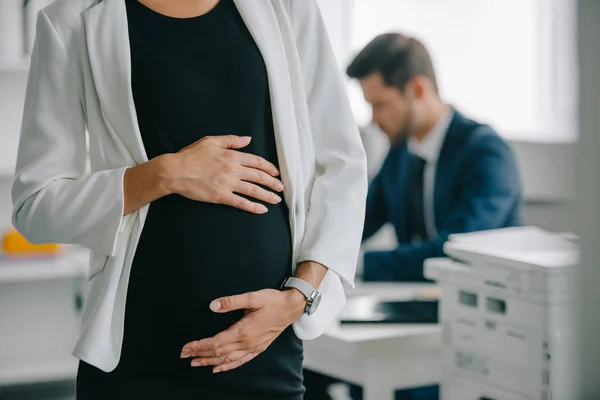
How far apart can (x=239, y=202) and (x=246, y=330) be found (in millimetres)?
168

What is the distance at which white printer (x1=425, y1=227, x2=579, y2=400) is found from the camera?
1.72 m

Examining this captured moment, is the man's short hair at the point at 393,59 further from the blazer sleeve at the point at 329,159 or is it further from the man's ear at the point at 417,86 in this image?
the blazer sleeve at the point at 329,159

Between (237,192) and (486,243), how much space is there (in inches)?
42.2

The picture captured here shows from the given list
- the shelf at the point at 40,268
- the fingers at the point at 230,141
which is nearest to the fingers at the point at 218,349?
the fingers at the point at 230,141

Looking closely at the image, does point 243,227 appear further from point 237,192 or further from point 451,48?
point 451,48

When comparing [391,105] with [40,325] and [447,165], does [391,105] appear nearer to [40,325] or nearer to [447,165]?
[447,165]

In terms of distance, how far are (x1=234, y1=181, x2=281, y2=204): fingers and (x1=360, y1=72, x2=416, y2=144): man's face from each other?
1854 millimetres

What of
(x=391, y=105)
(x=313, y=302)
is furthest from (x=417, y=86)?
(x=313, y=302)

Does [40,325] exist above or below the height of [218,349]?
below

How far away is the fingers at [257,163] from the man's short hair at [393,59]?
1840 mm

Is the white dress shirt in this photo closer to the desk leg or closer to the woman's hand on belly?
the desk leg

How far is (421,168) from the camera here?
9.29ft

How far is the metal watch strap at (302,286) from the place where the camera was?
106 cm

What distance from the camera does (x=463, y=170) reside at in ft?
8.89
